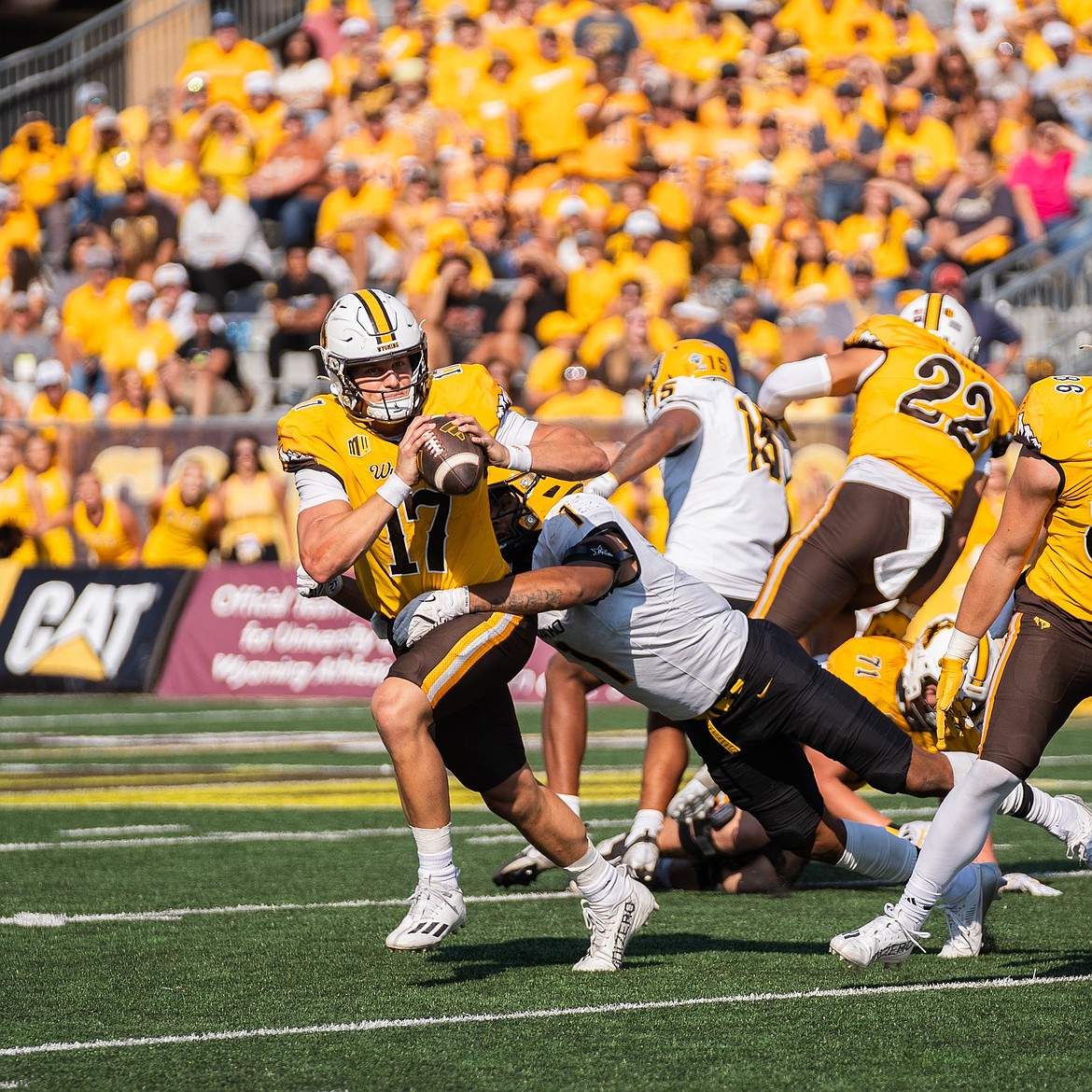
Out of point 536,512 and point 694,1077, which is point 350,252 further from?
point 694,1077

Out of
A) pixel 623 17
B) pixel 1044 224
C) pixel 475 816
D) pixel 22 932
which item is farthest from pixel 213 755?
pixel 623 17

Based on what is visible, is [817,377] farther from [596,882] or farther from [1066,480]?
[596,882]

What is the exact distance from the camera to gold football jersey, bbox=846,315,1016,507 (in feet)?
23.0

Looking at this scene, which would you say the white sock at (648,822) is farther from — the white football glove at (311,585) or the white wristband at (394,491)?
the white wristband at (394,491)

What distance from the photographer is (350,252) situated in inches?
688

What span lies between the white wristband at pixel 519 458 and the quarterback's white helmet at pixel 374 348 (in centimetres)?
36

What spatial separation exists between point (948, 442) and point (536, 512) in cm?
183

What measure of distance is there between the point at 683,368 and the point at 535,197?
10.9m

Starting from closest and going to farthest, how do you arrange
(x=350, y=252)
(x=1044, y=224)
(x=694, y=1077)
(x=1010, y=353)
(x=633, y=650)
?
(x=694, y=1077), (x=633, y=650), (x=1010, y=353), (x=1044, y=224), (x=350, y=252)

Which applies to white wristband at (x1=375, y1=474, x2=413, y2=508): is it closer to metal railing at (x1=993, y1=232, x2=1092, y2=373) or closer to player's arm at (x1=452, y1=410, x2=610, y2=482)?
player's arm at (x1=452, y1=410, x2=610, y2=482)

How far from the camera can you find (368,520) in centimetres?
481

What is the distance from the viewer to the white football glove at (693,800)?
6.71 m

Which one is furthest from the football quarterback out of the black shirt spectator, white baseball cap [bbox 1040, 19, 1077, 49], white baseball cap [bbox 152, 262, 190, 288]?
white baseball cap [bbox 1040, 19, 1077, 49]

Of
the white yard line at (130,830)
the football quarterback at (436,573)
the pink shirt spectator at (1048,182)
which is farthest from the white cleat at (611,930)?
the pink shirt spectator at (1048,182)
